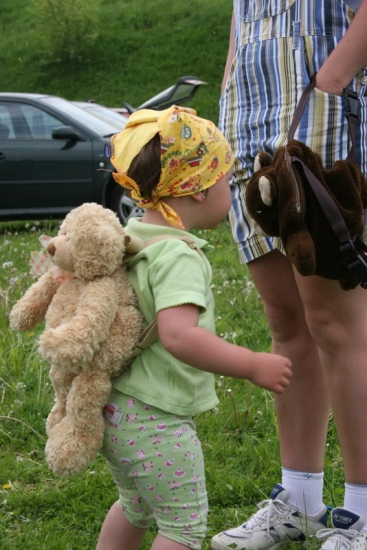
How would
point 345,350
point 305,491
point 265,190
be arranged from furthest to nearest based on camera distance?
point 305,491 < point 345,350 < point 265,190

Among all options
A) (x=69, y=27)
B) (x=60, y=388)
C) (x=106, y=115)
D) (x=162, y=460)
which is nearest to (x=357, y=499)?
(x=162, y=460)

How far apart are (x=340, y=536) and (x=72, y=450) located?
37.5 inches

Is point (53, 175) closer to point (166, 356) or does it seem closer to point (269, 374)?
point (166, 356)

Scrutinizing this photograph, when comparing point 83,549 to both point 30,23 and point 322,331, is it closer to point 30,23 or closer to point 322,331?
point 322,331

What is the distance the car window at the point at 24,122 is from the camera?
10.6m

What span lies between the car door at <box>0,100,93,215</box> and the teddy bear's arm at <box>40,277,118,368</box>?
8288mm

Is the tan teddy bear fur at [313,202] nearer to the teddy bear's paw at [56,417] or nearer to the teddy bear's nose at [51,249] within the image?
the teddy bear's nose at [51,249]

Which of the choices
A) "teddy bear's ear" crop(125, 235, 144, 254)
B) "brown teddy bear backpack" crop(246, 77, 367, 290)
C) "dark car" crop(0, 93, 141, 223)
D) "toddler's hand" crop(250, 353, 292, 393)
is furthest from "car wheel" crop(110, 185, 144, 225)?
"toddler's hand" crop(250, 353, 292, 393)

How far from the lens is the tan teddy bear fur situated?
7.61 ft

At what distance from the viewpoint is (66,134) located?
408 inches

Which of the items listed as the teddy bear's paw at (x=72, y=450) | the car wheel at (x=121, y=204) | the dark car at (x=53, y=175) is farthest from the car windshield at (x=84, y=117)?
the teddy bear's paw at (x=72, y=450)

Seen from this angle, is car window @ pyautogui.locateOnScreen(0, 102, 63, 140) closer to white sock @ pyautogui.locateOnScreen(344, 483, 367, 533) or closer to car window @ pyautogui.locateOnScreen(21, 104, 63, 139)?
car window @ pyautogui.locateOnScreen(21, 104, 63, 139)

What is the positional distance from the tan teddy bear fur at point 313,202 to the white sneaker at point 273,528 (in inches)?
35.9

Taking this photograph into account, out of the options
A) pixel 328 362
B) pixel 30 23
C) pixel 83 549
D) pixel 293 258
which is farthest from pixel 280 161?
pixel 30 23
